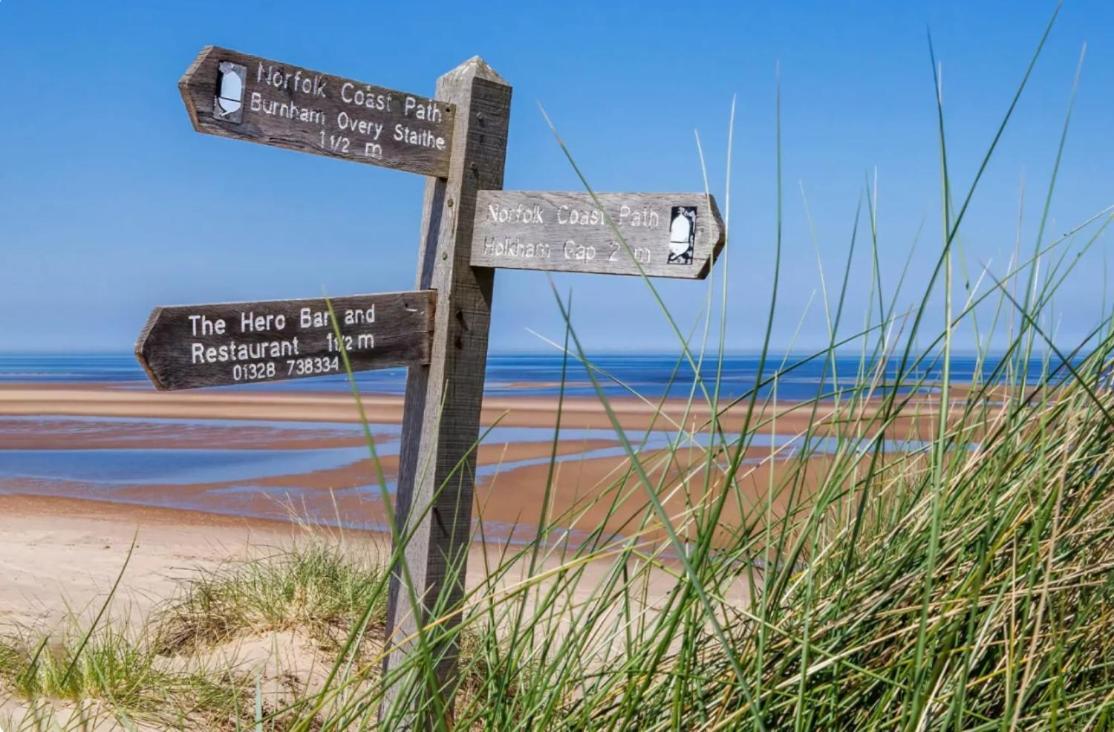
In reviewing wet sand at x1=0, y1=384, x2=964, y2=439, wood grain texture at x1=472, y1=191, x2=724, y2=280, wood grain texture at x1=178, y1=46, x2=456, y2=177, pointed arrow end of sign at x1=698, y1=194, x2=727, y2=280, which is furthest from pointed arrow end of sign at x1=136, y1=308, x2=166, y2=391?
wet sand at x1=0, y1=384, x2=964, y2=439

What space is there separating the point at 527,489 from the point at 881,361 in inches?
347

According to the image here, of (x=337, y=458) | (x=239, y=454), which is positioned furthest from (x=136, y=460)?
(x=337, y=458)

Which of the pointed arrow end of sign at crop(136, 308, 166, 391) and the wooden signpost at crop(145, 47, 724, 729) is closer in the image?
the pointed arrow end of sign at crop(136, 308, 166, 391)

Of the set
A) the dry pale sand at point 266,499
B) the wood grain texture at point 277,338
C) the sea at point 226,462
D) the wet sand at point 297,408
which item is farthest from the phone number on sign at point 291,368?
the wet sand at point 297,408

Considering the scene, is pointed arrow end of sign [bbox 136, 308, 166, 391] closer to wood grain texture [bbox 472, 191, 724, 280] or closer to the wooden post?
the wooden post

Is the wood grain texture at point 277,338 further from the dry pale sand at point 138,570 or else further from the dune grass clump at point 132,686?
the dune grass clump at point 132,686

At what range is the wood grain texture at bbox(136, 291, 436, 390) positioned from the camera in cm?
268

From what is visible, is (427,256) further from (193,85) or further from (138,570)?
(138,570)

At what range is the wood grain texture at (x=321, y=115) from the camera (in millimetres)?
2752

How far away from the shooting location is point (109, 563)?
6.04 meters

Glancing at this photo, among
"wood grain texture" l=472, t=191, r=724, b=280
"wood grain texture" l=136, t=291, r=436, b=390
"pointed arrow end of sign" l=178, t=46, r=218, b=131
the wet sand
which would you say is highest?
"pointed arrow end of sign" l=178, t=46, r=218, b=131

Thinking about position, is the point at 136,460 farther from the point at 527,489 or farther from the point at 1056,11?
the point at 1056,11

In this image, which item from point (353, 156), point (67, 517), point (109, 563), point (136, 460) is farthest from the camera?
point (136, 460)

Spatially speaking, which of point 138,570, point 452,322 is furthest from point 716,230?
point 138,570
